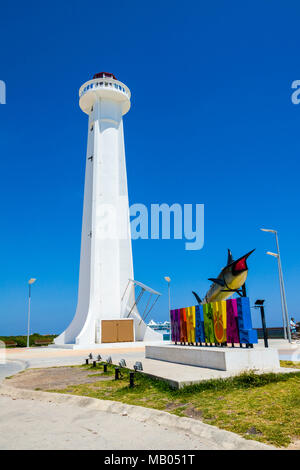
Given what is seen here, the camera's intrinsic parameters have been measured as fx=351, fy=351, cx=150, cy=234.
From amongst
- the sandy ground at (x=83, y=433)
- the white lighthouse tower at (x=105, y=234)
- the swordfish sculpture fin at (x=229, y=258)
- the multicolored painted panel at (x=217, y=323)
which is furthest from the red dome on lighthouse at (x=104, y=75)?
the sandy ground at (x=83, y=433)

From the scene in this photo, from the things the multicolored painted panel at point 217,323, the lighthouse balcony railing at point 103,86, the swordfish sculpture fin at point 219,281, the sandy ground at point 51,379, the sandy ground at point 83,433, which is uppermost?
the lighthouse balcony railing at point 103,86

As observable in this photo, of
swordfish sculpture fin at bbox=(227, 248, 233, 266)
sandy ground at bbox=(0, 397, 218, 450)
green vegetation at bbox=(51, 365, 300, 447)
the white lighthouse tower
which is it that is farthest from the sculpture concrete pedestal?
the white lighthouse tower

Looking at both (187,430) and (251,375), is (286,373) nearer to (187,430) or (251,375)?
(251,375)

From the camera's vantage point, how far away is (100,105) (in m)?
43.0

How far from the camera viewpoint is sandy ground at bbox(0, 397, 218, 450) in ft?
18.2

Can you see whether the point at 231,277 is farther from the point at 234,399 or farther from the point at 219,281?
the point at 234,399

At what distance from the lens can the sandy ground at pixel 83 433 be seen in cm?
554

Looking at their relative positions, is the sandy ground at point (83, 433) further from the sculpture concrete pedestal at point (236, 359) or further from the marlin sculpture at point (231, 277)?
the marlin sculpture at point (231, 277)

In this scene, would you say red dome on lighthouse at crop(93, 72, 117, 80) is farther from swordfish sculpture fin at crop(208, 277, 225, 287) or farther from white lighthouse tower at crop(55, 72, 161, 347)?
swordfish sculpture fin at crop(208, 277, 225, 287)

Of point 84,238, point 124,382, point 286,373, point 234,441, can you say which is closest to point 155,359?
point 124,382

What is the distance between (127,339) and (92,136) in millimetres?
24506

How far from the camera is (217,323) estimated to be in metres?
14.8

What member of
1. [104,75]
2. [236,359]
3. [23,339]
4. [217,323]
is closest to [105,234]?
[23,339]

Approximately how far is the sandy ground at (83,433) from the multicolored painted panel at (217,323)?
23.1ft
